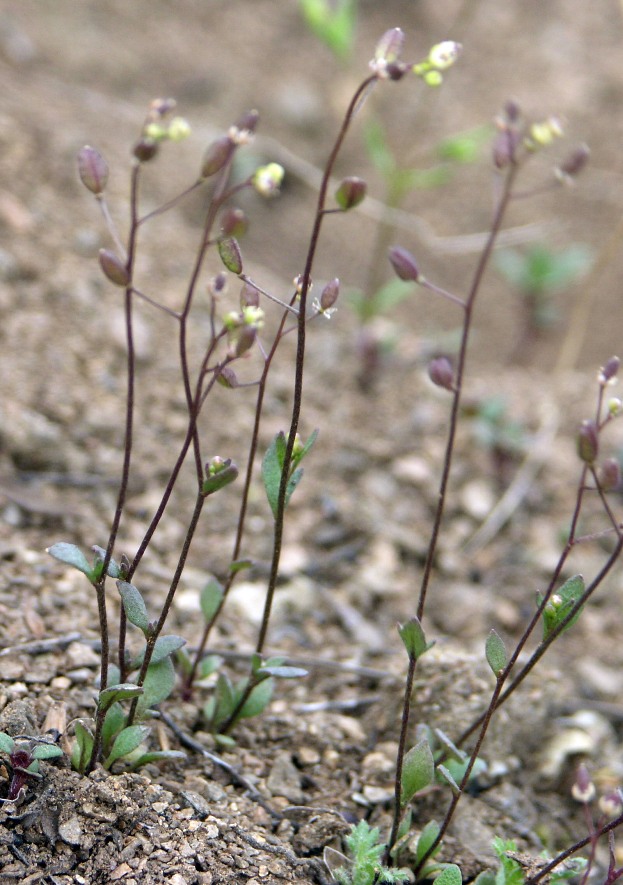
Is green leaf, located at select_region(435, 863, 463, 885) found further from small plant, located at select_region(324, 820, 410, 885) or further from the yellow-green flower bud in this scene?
the yellow-green flower bud

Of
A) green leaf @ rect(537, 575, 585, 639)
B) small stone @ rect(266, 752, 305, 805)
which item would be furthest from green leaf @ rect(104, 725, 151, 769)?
green leaf @ rect(537, 575, 585, 639)

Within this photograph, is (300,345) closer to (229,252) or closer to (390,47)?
(229,252)

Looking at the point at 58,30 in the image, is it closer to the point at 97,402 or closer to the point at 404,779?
the point at 97,402

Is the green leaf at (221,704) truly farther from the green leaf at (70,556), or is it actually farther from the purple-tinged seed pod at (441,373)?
the purple-tinged seed pod at (441,373)

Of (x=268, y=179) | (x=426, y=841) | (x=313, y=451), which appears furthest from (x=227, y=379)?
(x=313, y=451)

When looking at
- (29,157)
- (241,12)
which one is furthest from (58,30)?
(29,157)

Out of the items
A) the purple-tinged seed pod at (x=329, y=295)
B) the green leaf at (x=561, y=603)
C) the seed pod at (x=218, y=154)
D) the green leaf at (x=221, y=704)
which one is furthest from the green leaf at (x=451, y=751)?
the seed pod at (x=218, y=154)
